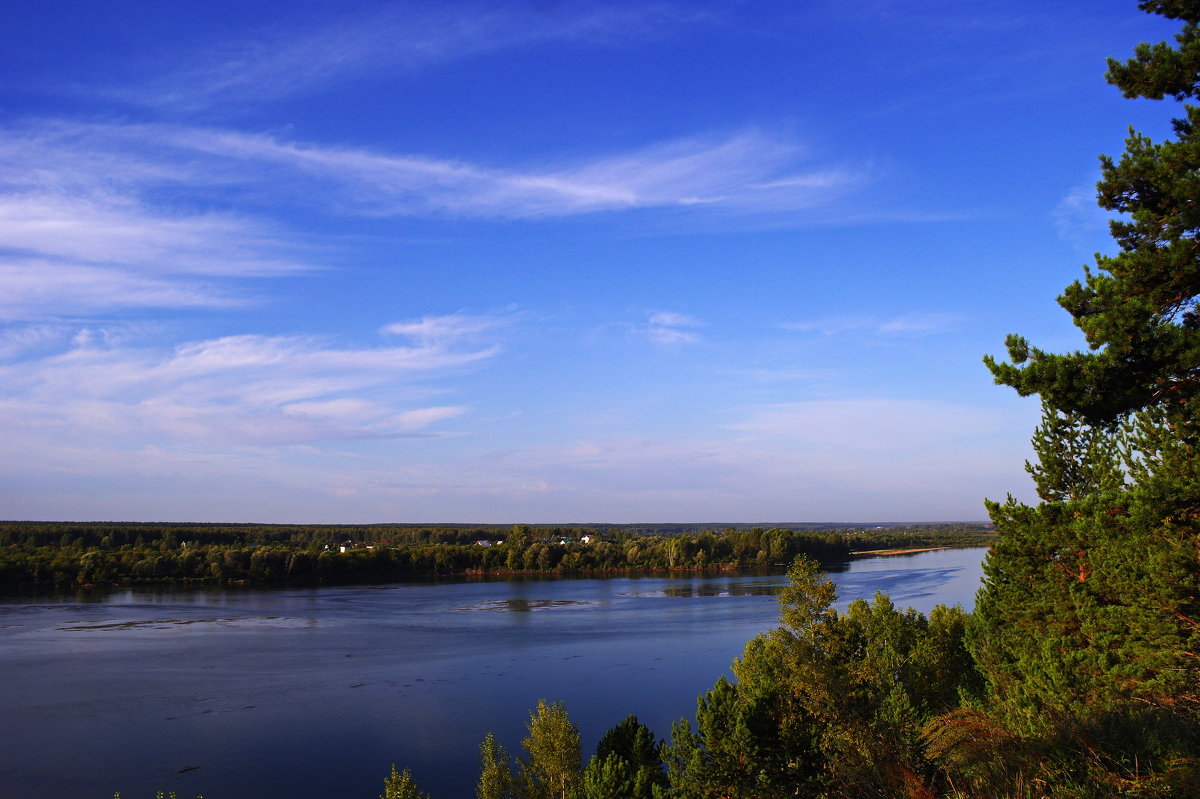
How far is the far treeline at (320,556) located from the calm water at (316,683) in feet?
44.1

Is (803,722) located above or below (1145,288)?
below

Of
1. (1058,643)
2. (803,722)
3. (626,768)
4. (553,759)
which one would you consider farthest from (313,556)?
(1058,643)

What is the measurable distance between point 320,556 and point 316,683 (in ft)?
164

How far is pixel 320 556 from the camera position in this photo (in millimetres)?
75312

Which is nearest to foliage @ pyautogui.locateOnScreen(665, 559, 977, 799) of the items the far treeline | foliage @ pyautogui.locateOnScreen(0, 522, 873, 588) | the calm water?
the calm water

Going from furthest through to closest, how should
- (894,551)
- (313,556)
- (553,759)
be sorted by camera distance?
(894,551), (313,556), (553,759)

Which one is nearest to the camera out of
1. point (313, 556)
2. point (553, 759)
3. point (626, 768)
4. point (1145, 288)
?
point (1145, 288)

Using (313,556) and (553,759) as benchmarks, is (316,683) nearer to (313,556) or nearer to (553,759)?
(553,759)

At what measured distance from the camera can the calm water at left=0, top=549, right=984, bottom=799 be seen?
1930 centimetres

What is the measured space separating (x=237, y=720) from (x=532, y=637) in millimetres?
17683

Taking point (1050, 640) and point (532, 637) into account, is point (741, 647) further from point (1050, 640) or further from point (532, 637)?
Answer: point (1050, 640)

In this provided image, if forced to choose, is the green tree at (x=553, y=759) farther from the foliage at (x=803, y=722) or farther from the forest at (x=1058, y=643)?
the foliage at (x=803, y=722)

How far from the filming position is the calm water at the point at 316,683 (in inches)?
760

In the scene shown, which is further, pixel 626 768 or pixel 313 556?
pixel 313 556
